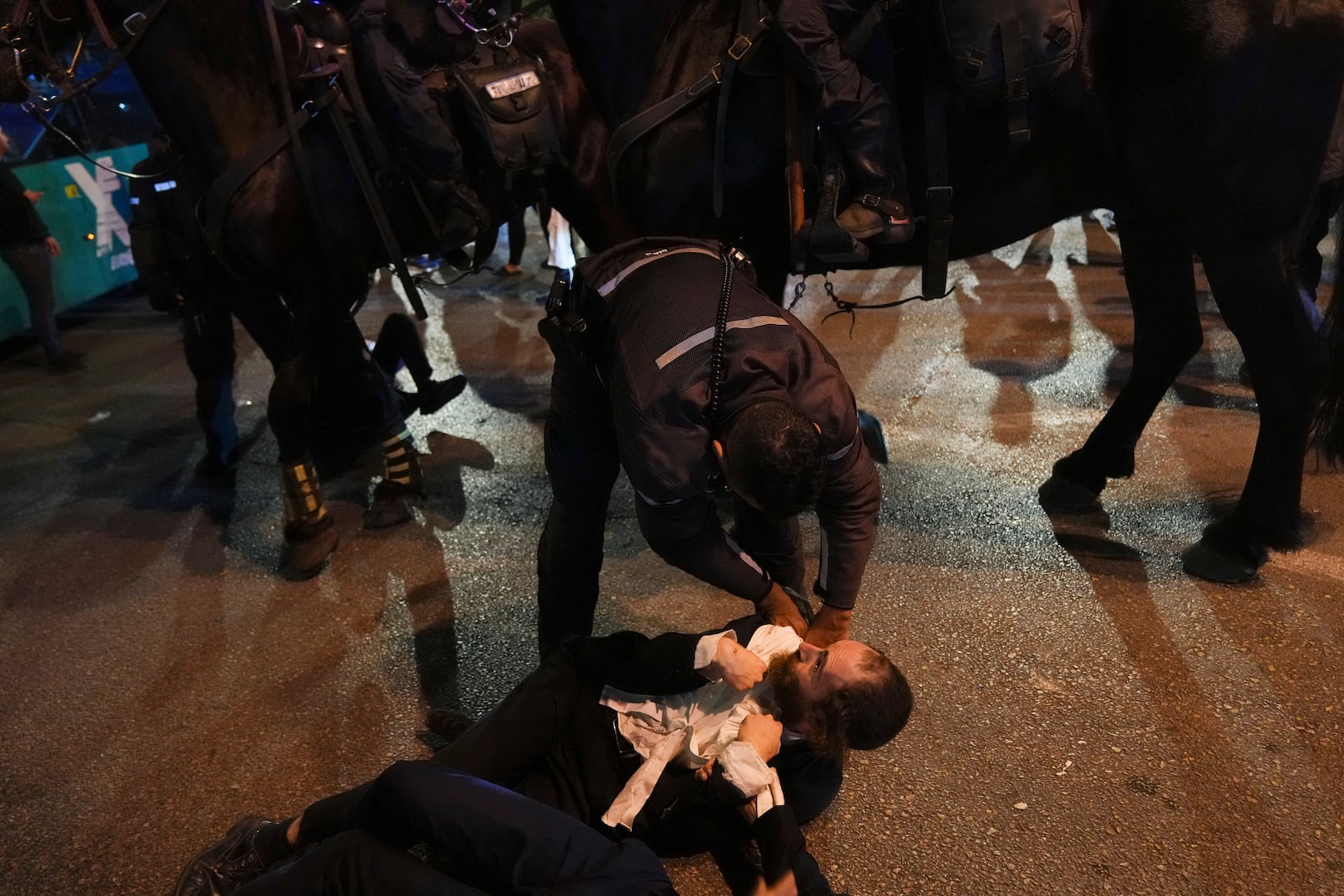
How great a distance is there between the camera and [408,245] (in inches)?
137

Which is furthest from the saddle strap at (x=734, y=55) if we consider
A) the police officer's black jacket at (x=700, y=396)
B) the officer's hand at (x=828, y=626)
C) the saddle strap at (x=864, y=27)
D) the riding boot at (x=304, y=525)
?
the riding boot at (x=304, y=525)

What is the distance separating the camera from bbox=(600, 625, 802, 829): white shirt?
197 cm

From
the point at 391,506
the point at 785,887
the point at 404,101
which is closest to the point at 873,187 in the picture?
the point at 404,101

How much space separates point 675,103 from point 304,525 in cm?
215

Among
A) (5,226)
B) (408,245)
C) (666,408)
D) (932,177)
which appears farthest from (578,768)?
(5,226)

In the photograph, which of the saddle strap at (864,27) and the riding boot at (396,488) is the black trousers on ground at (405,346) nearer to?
the riding boot at (396,488)

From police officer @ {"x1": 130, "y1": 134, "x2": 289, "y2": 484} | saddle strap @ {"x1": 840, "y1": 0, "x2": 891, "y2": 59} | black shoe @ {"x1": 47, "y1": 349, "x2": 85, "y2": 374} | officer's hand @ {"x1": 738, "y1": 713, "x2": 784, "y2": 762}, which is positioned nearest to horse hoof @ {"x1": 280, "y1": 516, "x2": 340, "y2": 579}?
police officer @ {"x1": 130, "y1": 134, "x2": 289, "y2": 484}

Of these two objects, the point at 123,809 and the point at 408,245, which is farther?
the point at 408,245

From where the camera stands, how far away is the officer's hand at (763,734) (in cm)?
202

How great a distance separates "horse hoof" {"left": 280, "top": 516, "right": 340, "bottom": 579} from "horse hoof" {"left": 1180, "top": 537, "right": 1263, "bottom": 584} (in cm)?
315

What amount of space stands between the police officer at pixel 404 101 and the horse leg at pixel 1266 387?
2.44 m

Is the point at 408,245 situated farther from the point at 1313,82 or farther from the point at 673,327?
the point at 1313,82

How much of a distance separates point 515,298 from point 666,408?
5.75 metres

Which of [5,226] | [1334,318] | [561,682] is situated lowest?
[561,682]
